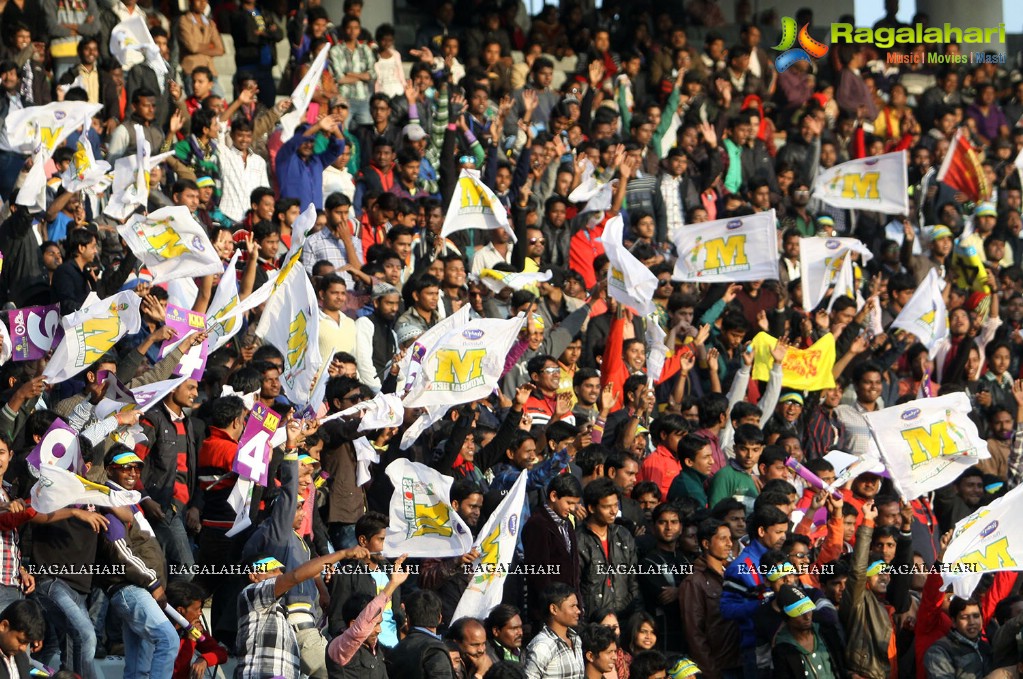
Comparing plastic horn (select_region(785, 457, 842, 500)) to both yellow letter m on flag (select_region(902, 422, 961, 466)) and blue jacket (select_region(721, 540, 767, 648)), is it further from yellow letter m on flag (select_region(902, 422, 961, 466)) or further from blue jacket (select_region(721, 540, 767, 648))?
blue jacket (select_region(721, 540, 767, 648))

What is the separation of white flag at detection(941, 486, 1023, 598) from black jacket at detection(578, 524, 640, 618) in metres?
1.78

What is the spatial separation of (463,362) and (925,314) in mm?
5230

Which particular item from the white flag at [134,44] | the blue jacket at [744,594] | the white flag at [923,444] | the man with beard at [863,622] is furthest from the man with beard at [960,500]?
the white flag at [134,44]

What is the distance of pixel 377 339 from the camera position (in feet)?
44.5

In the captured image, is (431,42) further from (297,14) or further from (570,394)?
(570,394)

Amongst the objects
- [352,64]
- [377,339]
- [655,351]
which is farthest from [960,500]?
[352,64]

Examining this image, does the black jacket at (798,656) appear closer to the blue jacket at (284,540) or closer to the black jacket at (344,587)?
the black jacket at (344,587)

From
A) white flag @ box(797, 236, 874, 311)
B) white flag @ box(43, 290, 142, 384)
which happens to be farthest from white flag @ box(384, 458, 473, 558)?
white flag @ box(797, 236, 874, 311)

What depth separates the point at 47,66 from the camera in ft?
55.2

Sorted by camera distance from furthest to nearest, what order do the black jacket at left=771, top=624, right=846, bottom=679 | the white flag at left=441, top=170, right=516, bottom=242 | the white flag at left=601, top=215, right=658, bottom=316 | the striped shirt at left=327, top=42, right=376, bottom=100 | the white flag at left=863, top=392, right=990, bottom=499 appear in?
the striped shirt at left=327, top=42, right=376, bottom=100 < the white flag at left=441, top=170, right=516, bottom=242 < the white flag at left=601, top=215, right=658, bottom=316 < the white flag at left=863, top=392, right=990, bottom=499 < the black jacket at left=771, top=624, right=846, bottom=679

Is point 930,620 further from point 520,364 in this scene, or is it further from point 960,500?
point 520,364

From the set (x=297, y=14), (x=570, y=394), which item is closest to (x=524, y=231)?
(x=570, y=394)

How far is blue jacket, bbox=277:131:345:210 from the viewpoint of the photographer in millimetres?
15719

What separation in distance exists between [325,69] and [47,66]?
8.05 feet
